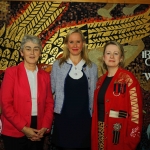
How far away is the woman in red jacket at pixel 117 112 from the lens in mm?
2004

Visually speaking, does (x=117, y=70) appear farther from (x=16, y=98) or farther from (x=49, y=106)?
(x=16, y=98)

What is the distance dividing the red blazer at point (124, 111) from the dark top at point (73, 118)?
315mm

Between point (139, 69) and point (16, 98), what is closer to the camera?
point (16, 98)

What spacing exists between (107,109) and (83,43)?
2.77 ft

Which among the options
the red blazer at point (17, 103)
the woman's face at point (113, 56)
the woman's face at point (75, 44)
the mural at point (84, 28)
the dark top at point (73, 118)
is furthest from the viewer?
the mural at point (84, 28)

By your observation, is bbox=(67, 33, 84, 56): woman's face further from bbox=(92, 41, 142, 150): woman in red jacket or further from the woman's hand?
the woman's hand

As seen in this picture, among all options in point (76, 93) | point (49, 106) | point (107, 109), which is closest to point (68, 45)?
point (76, 93)

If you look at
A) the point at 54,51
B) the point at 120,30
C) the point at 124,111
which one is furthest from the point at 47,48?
the point at 124,111

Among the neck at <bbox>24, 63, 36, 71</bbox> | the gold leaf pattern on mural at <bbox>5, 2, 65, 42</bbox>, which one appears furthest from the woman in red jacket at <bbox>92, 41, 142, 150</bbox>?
the gold leaf pattern on mural at <bbox>5, 2, 65, 42</bbox>

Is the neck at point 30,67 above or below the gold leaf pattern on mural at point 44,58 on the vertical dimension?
below

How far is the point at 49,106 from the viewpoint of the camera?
2.36 meters

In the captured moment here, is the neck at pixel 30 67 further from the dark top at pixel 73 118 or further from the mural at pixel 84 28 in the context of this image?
the mural at pixel 84 28

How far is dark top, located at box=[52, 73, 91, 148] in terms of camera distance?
7.61 ft

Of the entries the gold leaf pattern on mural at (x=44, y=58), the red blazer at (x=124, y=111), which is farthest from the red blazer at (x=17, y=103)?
the gold leaf pattern on mural at (x=44, y=58)
